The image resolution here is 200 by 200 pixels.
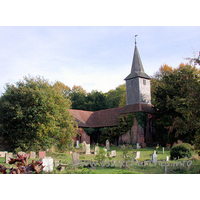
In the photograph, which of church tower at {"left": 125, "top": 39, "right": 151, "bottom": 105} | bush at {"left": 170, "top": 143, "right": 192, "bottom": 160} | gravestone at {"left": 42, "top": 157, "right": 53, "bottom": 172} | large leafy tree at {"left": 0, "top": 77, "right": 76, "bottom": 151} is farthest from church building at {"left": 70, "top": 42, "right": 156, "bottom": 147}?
gravestone at {"left": 42, "top": 157, "right": 53, "bottom": 172}

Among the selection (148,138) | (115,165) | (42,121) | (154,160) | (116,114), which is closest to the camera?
(115,165)

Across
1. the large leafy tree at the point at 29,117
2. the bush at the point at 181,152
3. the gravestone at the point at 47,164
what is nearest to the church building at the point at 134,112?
the large leafy tree at the point at 29,117

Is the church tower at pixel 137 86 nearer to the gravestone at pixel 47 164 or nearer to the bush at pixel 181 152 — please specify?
the bush at pixel 181 152

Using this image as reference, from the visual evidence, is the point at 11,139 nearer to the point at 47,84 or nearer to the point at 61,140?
the point at 61,140

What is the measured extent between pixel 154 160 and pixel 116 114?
23472mm

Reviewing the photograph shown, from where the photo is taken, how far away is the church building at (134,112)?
107ft

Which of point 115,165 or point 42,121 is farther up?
point 42,121

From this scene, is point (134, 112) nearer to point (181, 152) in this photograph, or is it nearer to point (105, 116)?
point (105, 116)

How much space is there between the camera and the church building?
3262cm

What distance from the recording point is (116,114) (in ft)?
123

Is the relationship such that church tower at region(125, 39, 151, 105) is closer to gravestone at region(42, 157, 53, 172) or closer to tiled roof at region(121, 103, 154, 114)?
tiled roof at region(121, 103, 154, 114)

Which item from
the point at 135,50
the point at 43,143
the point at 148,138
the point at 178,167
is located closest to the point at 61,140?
the point at 43,143

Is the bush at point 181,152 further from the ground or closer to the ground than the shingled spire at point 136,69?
closer to the ground

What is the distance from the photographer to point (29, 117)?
18828 mm
